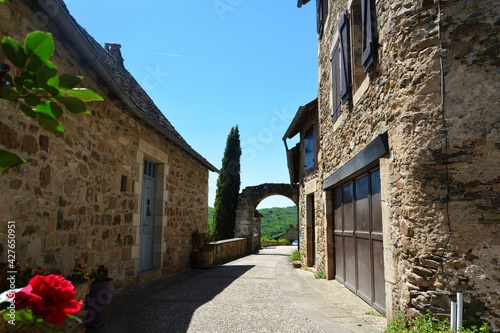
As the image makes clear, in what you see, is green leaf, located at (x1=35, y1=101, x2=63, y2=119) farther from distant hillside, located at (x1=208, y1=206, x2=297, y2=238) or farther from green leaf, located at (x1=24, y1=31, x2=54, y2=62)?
distant hillside, located at (x1=208, y1=206, x2=297, y2=238)

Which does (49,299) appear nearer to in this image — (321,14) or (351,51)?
(351,51)

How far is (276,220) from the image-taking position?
159 feet

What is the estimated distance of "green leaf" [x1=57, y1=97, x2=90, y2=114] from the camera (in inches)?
29.4

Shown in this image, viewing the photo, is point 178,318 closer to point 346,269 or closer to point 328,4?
point 346,269

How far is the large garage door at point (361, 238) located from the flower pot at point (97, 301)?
3199mm

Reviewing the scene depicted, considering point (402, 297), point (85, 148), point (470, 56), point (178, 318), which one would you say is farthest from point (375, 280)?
point (85, 148)

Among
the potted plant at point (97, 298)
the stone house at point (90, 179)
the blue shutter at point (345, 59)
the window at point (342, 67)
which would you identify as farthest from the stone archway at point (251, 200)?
the potted plant at point (97, 298)

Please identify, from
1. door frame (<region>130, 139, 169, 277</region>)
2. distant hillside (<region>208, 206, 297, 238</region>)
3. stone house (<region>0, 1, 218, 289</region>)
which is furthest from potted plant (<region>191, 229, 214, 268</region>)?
distant hillside (<region>208, 206, 297, 238</region>)

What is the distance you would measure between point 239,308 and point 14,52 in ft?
14.4

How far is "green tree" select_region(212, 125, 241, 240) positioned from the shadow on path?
1003 centimetres

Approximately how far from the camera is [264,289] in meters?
5.99

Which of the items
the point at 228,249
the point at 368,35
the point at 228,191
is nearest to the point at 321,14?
the point at 368,35

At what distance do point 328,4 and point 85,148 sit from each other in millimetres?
5429

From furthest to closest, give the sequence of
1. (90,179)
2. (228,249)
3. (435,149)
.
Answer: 1. (228,249)
2. (90,179)
3. (435,149)
